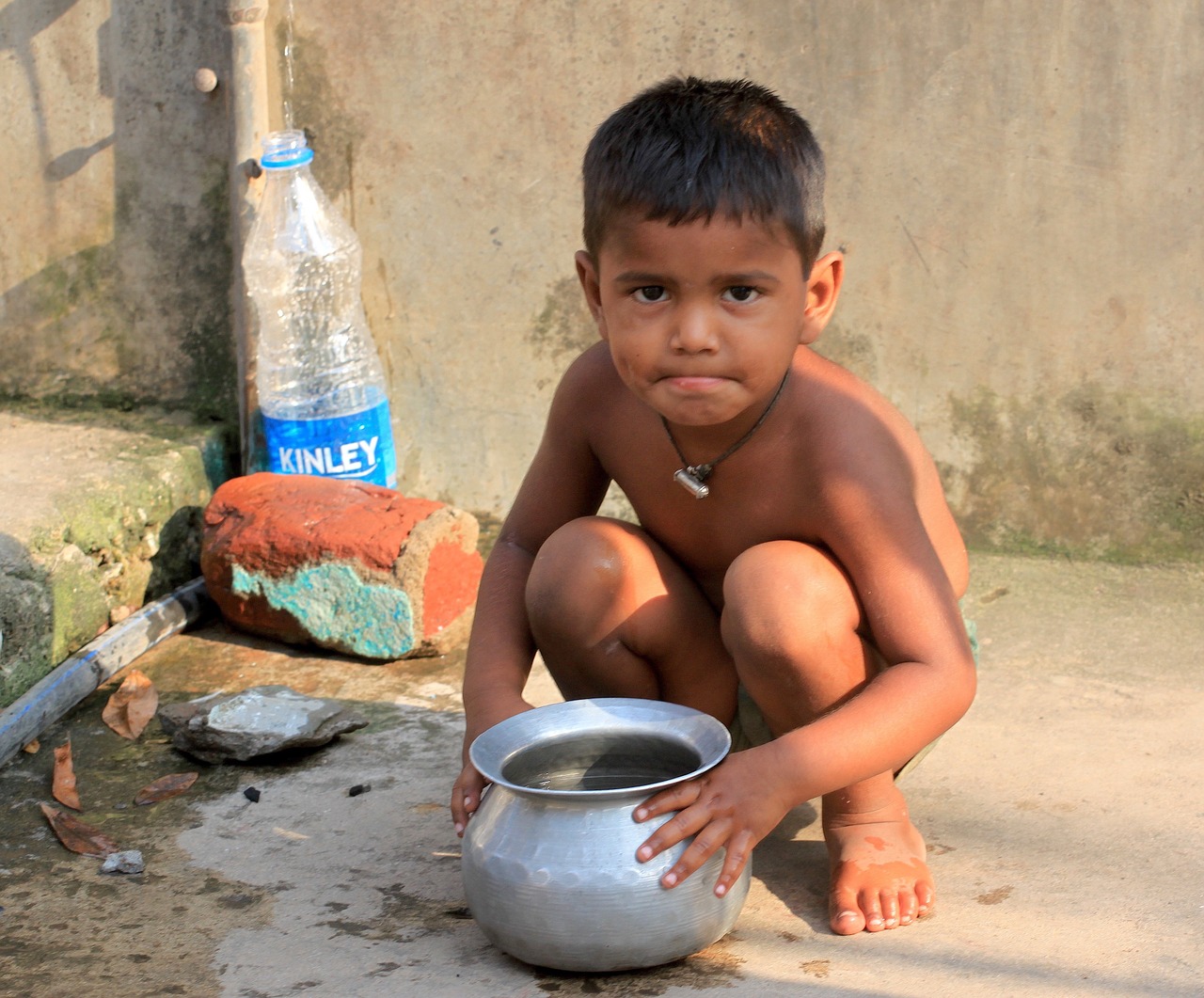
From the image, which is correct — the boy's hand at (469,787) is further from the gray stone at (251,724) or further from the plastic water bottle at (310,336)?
the plastic water bottle at (310,336)

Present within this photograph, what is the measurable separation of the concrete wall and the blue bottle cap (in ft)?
0.30

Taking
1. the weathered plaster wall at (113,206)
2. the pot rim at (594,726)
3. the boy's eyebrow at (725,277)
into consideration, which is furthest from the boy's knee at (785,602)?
the weathered plaster wall at (113,206)

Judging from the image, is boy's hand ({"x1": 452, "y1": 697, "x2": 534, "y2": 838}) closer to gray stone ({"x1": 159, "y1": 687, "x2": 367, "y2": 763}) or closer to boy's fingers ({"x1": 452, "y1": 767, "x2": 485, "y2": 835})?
boy's fingers ({"x1": 452, "y1": 767, "x2": 485, "y2": 835})

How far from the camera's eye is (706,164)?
1.90m

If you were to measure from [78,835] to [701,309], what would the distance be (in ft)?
4.52

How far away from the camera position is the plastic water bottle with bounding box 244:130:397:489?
3598 mm

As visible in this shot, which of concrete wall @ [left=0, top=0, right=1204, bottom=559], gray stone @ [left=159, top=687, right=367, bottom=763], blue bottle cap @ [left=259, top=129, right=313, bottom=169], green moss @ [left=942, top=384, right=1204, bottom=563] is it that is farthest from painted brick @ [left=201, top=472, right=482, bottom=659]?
green moss @ [left=942, top=384, right=1204, bottom=563]

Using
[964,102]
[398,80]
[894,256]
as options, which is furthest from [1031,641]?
[398,80]

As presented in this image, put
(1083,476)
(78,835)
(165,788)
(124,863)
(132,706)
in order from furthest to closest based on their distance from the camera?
(1083,476)
(132,706)
(165,788)
(78,835)
(124,863)

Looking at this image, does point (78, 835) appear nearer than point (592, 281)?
No

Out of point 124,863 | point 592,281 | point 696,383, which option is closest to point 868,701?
point 696,383

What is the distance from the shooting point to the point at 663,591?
7.25 ft

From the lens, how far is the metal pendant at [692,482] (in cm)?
214

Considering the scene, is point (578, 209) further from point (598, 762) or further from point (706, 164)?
point (598, 762)
